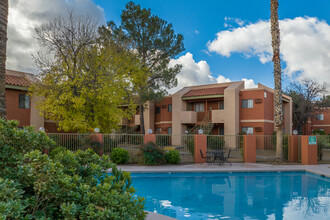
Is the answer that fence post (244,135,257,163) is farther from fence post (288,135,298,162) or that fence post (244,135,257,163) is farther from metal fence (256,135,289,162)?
fence post (288,135,298,162)

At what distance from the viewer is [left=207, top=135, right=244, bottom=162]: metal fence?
18.2m

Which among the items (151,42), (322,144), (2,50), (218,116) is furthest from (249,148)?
(151,42)

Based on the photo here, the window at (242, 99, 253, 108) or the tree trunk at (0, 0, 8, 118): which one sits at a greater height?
the window at (242, 99, 253, 108)

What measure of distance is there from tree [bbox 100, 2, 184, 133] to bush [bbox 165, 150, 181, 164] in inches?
482

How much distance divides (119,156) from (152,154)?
203 centimetres

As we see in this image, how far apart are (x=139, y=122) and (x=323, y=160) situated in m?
19.3

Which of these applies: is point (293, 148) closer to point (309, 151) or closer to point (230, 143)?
point (309, 151)

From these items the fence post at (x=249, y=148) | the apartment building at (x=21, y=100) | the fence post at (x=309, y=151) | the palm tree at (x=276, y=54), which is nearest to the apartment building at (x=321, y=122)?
the fence post at (x=309, y=151)

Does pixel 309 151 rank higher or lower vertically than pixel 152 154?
higher

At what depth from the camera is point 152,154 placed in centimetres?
1595

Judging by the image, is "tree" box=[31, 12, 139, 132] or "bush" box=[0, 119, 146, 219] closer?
"bush" box=[0, 119, 146, 219]

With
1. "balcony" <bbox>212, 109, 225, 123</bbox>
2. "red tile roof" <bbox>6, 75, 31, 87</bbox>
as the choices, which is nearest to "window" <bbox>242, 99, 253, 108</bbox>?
"balcony" <bbox>212, 109, 225, 123</bbox>

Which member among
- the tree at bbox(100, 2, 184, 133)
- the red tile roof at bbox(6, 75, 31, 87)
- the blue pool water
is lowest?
the blue pool water

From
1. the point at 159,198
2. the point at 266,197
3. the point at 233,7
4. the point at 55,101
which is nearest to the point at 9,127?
the point at 159,198
